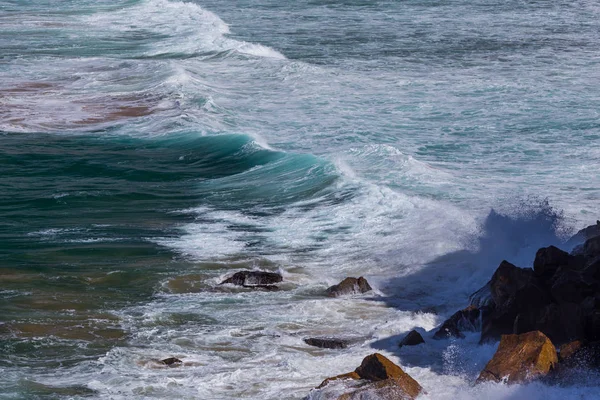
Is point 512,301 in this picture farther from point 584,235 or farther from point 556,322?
point 584,235

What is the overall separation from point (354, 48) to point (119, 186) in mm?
20112

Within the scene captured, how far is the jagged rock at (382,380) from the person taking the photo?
11352 mm

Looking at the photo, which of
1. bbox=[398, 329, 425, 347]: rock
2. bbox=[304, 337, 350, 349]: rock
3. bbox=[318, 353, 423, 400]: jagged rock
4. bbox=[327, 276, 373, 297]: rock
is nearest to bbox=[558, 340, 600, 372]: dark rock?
bbox=[318, 353, 423, 400]: jagged rock

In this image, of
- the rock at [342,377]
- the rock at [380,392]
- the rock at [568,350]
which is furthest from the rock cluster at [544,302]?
the rock at [380,392]

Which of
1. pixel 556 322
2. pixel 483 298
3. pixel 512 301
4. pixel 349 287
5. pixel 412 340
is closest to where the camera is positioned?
pixel 556 322

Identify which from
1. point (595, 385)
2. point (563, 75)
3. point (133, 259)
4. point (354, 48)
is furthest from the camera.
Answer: point (354, 48)

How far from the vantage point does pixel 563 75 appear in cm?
3388

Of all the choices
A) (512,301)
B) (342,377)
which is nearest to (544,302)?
(512,301)

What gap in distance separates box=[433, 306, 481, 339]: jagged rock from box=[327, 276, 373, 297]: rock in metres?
2.21

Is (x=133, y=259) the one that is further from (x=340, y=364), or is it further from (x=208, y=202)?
(x=340, y=364)

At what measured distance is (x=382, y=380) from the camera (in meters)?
11.6

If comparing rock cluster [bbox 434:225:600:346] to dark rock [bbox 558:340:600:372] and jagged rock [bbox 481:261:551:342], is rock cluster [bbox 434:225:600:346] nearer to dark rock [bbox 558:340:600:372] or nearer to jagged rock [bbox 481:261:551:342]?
jagged rock [bbox 481:261:551:342]

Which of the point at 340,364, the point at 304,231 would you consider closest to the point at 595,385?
the point at 340,364

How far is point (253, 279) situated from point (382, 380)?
5.05 m
